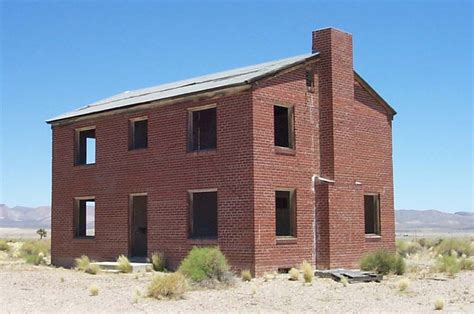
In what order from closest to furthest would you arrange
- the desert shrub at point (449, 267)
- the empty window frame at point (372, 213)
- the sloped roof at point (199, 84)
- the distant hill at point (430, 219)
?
1. the sloped roof at point (199, 84)
2. the desert shrub at point (449, 267)
3. the empty window frame at point (372, 213)
4. the distant hill at point (430, 219)

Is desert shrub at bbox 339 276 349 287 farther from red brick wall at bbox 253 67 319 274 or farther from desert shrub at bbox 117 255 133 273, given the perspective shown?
desert shrub at bbox 117 255 133 273

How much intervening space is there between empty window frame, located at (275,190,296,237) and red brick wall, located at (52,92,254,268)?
193 centimetres

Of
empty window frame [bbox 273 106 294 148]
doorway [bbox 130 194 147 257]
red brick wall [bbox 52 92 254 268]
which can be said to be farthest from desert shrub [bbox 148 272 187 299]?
doorway [bbox 130 194 147 257]

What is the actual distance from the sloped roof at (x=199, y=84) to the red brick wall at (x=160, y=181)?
474 millimetres

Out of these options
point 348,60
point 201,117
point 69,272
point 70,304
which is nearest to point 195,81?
point 201,117

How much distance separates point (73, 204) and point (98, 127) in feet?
10.5

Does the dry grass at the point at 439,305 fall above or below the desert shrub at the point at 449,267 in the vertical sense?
below

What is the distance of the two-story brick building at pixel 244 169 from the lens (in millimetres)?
20656

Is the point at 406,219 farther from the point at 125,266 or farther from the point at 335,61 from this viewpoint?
the point at 125,266

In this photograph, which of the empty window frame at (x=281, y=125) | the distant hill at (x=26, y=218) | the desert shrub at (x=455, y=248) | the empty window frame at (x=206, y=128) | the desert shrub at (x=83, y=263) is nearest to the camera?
the empty window frame at (x=281, y=125)

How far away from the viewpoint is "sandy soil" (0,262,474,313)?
14328 millimetres

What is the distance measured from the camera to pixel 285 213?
2389 centimetres

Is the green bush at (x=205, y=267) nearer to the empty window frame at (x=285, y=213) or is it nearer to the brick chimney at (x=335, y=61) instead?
the empty window frame at (x=285, y=213)

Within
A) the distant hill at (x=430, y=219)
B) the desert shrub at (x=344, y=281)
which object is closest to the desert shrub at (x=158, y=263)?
the desert shrub at (x=344, y=281)
